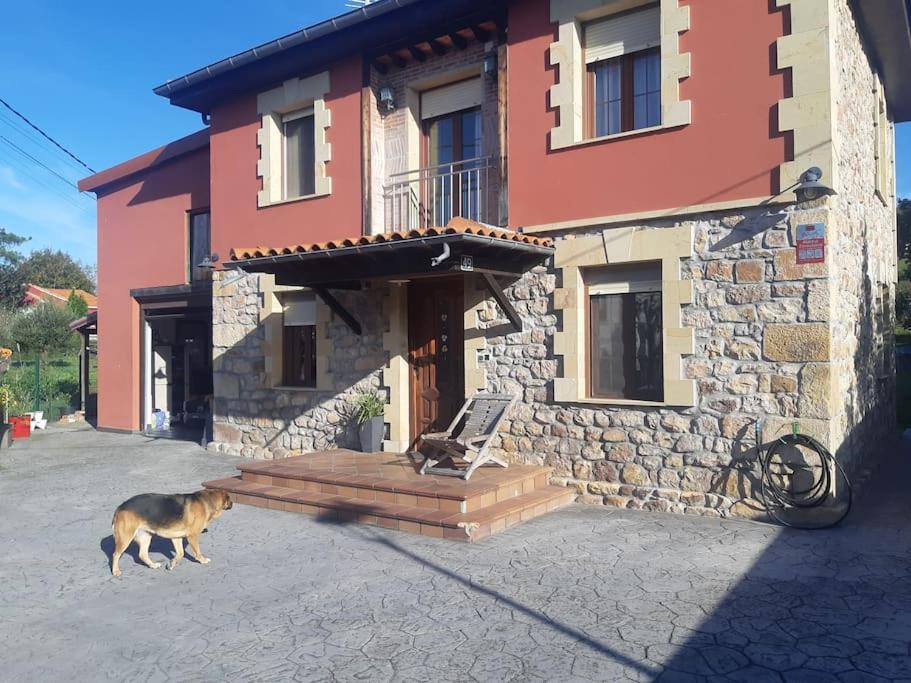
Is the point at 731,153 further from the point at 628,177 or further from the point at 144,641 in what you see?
the point at 144,641

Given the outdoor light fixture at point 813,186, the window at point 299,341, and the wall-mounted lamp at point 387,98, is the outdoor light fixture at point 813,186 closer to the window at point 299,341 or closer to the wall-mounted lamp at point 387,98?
the wall-mounted lamp at point 387,98

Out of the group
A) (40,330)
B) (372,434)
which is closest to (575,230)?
(372,434)

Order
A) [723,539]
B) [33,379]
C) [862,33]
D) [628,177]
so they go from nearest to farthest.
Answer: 1. [723,539]
2. [628,177]
3. [862,33]
4. [33,379]

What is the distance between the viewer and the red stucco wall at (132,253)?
12.8m

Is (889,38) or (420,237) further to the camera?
(889,38)

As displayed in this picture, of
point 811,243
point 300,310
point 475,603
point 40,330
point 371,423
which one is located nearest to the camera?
point 475,603

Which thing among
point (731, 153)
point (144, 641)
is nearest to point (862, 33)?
point (731, 153)

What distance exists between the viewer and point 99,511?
7516mm

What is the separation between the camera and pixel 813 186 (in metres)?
6.18

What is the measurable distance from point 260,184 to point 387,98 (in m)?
2.53

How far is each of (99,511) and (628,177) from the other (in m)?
6.47

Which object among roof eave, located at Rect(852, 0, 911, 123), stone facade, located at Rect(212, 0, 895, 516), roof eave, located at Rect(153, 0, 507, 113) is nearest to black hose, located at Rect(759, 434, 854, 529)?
stone facade, located at Rect(212, 0, 895, 516)

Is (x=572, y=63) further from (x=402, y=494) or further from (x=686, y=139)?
(x=402, y=494)

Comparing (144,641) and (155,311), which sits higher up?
(155,311)
